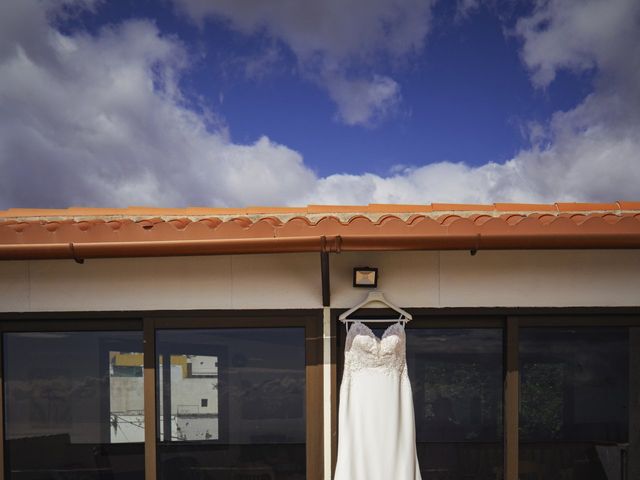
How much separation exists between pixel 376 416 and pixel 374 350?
476 millimetres

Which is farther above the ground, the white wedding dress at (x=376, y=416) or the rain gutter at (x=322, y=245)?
the rain gutter at (x=322, y=245)

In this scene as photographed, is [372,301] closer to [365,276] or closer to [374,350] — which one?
[365,276]

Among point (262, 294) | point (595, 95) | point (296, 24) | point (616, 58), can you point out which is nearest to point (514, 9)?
point (296, 24)

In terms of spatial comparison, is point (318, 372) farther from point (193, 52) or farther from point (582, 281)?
point (193, 52)

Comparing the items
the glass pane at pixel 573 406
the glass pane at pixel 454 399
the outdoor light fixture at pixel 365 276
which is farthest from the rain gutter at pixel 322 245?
the glass pane at pixel 454 399

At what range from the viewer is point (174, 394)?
13.4 feet

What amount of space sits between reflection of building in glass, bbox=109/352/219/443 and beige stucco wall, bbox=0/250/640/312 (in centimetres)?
84

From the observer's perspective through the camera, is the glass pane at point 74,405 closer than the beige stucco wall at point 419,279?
No

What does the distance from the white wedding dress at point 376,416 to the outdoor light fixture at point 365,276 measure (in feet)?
1.20

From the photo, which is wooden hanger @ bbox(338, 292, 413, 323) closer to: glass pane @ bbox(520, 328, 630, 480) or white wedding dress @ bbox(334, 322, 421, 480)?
white wedding dress @ bbox(334, 322, 421, 480)

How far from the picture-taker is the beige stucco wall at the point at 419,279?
3.49m

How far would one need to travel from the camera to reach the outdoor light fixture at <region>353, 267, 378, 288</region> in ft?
11.2

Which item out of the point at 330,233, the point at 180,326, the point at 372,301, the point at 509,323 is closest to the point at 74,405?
the point at 180,326

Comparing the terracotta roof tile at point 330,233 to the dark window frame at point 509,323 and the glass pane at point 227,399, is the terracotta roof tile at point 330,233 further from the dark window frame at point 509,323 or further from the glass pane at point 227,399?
the glass pane at point 227,399
